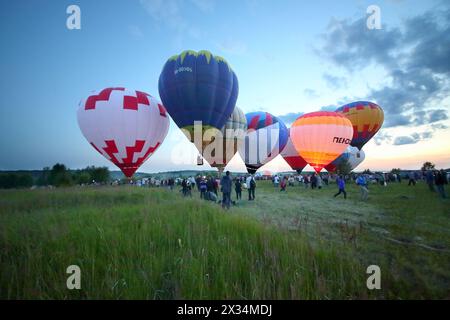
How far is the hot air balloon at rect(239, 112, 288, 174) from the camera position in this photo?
84.1 feet

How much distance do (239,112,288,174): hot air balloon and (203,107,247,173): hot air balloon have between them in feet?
17.0

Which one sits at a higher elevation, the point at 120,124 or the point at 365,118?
the point at 365,118

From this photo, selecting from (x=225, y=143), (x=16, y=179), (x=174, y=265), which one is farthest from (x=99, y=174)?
(x=174, y=265)

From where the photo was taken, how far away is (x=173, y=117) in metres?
16.0

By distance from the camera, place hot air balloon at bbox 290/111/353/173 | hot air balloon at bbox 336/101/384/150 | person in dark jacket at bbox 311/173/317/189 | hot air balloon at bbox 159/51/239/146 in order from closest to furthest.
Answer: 1. hot air balloon at bbox 159/51/239/146
2. hot air balloon at bbox 290/111/353/173
3. person in dark jacket at bbox 311/173/317/189
4. hot air balloon at bbox 336/101/384/150

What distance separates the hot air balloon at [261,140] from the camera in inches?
1009

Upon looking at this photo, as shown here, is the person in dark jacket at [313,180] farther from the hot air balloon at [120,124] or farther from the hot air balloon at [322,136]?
the hot air balloon at [120,124]

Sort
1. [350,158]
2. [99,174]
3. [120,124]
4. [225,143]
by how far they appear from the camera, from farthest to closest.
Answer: [99,174] < [350,158] < [225,143] < [120,124]

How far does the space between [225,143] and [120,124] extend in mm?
8485

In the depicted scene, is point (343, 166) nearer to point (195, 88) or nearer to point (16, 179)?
point (195, 88)

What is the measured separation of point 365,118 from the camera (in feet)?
91.5

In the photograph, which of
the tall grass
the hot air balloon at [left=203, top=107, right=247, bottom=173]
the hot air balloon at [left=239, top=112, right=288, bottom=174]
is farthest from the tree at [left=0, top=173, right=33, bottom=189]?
the tall grass

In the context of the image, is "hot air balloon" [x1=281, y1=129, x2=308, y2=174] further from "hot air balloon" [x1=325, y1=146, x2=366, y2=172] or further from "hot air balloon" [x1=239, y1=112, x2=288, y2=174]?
"hot air balloon" [x1=325, y1=146, x2=366, y2=172]
